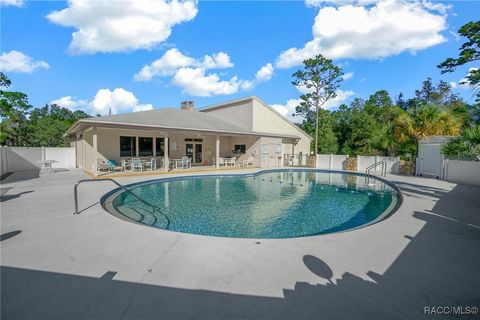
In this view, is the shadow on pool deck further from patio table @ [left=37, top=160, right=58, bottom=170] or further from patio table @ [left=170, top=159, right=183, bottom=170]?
patio table @ [left=170, top=159, right=183, bottom=170]

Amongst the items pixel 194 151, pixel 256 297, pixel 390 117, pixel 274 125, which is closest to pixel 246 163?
pixel 194 151

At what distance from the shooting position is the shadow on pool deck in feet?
8.03

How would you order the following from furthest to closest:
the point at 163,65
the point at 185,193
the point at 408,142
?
the point at 163,65 → the point at 408,142 → the point at 185,193

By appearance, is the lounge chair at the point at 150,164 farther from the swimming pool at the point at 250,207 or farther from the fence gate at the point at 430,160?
the fence gate at the point at 430,160

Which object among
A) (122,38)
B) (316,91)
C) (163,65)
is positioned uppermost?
(163,65)

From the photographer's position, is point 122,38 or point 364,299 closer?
point 364,299

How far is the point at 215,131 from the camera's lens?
1688 cm

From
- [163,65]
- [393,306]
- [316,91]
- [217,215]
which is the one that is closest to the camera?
[393,306]

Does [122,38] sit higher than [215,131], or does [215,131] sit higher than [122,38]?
[122,38]

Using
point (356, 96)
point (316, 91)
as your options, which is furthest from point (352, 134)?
point (356, 96)

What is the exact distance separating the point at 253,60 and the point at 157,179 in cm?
1723

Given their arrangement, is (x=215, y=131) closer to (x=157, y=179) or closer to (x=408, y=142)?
(x=157, y=179)

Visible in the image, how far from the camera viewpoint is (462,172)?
1309 centimetres

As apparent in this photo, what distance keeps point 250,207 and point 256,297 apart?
229 inches
